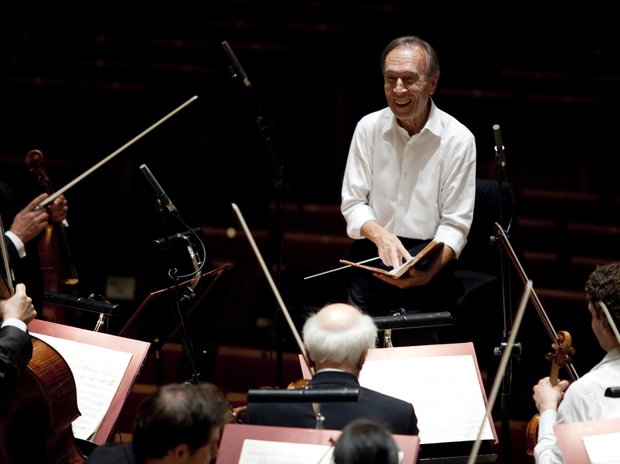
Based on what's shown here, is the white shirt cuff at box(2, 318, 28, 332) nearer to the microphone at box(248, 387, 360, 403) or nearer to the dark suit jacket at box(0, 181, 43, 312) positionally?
the microphone at box(248, 387, 360, 403)

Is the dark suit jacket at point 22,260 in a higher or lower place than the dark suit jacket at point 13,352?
higher

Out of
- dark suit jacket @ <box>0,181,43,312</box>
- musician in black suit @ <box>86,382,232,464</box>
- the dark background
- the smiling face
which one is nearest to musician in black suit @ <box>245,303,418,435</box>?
musician in black suit @ <box>86,382,232,464</box>

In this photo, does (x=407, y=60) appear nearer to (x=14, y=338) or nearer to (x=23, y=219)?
(x=23, y=219)

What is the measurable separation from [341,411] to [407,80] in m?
1.56

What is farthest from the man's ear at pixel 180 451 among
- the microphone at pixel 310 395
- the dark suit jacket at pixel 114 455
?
the microphone at pixel 310 395

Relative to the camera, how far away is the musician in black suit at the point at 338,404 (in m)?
Answer: 2.61

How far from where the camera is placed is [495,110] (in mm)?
5902

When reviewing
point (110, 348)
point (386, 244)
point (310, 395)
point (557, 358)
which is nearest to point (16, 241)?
point (110, 348)

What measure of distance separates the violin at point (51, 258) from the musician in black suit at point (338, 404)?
1.47m

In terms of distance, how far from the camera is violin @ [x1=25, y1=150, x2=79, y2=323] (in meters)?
3.79

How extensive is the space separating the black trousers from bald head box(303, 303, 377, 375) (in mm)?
1133

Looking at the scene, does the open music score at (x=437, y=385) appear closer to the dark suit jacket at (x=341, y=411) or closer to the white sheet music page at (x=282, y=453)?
the dark suit jacket at (x=341, y=411)

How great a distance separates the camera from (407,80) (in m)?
3.69

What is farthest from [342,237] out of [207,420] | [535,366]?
[207,420]
